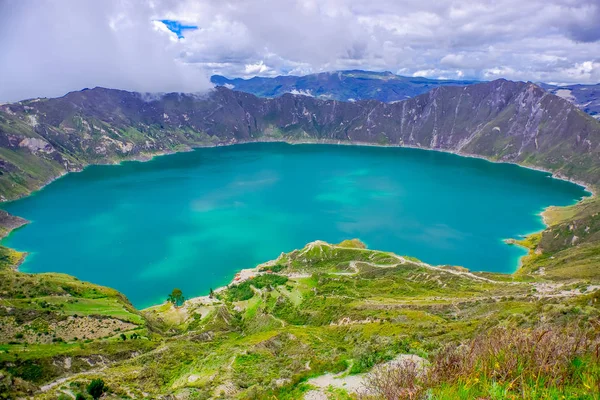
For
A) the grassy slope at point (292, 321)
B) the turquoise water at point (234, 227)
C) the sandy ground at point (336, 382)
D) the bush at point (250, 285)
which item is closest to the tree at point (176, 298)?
the grassy slope at point (292, 321)

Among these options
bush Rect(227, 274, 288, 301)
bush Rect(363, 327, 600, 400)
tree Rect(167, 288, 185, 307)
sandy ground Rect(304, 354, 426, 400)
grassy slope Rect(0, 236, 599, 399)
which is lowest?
tree Rect(167, 288, 185, 307)

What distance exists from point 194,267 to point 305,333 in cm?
6571

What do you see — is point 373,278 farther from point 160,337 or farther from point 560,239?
point 560,239

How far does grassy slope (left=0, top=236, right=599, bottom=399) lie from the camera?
27.6 m

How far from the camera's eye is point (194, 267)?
106 m

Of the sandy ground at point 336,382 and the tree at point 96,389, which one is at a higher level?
the sandy ground at point 336,382

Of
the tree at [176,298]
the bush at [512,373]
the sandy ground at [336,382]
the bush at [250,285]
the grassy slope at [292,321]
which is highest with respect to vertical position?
the bush at [512,373]

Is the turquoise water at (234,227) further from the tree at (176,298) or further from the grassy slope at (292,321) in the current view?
the grassy slope at (292,321)

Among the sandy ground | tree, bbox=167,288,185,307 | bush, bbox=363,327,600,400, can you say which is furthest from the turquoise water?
bush, bbox=363,327,600,400

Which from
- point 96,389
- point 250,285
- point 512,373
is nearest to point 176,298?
point 250,285

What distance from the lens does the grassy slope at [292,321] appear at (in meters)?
27.6

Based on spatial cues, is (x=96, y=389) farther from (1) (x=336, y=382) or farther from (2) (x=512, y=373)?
(2) (x=512, y=373)

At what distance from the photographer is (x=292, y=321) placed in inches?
2549

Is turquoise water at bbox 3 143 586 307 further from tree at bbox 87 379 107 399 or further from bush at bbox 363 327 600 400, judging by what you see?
bush at bbox 363 327 600 400
